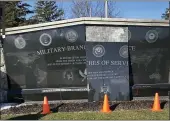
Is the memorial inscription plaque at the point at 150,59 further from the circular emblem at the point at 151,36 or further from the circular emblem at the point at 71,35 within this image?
the circular emblem at the point at 71,35

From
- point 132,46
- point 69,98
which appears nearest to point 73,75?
point 69,98

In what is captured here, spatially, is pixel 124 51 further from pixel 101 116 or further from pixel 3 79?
pixel 3 79

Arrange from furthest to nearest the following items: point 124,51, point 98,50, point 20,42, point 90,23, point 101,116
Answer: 1. point 20,42
2. point 124,51
3. point 98,50
4. point 90,23
5. point 101,116

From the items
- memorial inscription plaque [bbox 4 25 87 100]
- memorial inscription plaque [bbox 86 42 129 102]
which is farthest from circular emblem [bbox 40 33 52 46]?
memorial inscription plaque [bbox 86 42 129 102]

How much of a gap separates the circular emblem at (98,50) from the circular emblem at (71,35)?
0.79 m

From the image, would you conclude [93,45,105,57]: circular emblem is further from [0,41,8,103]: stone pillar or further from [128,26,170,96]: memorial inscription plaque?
[0,41,8,103]: stone pillar

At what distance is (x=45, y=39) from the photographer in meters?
11.8

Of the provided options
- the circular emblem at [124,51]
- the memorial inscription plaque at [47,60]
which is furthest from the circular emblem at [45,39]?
the circular emblem at [124,51]

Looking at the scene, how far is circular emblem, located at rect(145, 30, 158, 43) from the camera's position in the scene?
473 inches

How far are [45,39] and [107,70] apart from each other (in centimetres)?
249

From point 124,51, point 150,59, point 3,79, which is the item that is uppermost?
point 124,51

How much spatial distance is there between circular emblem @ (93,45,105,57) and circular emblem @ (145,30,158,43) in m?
1.74

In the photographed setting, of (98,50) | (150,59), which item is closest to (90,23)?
(98,50)

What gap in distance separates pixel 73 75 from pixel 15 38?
2.50 meters
